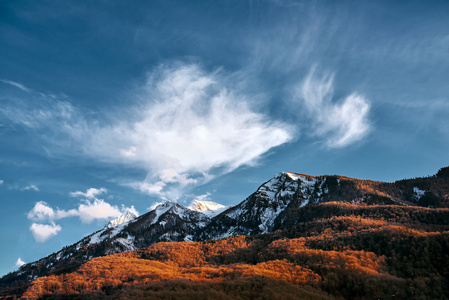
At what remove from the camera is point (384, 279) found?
5775 cm

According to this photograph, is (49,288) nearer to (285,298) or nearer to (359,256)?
(285,298)

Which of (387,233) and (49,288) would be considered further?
(49,288)

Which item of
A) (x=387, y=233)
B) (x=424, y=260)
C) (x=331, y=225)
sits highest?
(x=331, y=225)

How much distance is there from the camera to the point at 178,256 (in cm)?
15938

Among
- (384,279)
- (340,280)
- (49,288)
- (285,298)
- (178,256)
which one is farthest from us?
(178,256)

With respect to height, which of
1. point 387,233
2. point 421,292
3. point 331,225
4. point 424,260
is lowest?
point 421,292

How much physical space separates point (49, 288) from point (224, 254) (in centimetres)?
9394

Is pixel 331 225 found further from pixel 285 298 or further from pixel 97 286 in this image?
pixel 97 286

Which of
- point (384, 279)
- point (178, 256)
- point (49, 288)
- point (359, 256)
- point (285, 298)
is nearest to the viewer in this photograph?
point (285, 298)

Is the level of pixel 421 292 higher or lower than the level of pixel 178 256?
lower

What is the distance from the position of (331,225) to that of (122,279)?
4600 inches

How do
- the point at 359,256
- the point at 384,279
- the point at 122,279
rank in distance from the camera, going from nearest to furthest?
the point at 384,279
the point at 359,256
the point at 122,279

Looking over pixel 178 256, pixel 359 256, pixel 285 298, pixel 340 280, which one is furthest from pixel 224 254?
pixel 285 298

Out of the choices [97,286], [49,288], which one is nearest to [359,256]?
[97,286]
